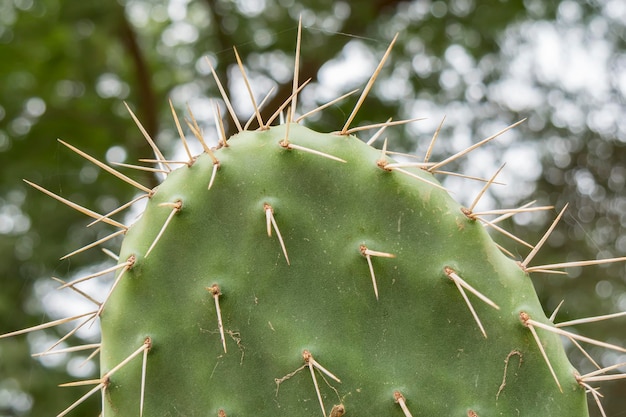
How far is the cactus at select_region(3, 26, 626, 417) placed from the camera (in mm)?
849

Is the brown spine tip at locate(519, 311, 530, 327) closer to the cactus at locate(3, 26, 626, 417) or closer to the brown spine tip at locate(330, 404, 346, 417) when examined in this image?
the cactus at locate(3, 26, 626, 417)

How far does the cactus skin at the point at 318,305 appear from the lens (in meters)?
0.85

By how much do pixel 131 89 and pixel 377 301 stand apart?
266cm

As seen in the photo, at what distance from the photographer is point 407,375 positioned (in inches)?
33.7

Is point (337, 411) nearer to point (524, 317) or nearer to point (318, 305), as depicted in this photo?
point (318, 305)

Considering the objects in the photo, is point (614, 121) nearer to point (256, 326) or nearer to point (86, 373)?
point (86, 373)

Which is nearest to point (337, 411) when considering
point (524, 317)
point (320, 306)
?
point (320, 306)

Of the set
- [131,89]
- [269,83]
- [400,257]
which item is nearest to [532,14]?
[269,83]

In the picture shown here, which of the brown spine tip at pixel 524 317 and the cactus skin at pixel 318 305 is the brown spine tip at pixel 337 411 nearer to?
the cactus skin at pixel 318 305

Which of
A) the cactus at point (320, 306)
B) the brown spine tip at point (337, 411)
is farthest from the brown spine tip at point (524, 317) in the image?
the brown spine tip at point (337, 411)

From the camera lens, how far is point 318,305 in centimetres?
87

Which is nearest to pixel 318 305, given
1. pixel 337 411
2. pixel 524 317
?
pixel 337 411

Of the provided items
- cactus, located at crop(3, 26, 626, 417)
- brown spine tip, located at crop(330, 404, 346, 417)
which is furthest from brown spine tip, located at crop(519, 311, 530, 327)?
brown spine tip, located at crop(330, 404, 346, 417)

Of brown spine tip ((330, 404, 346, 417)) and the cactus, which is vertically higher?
the cactus
